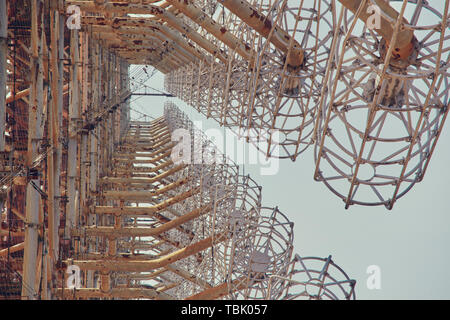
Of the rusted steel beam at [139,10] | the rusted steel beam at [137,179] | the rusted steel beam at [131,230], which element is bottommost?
the rusted steel beam at [131,230]

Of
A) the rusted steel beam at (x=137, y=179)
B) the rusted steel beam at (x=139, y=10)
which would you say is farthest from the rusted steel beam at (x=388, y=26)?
the rusted steel beam at (x=137, y=179)

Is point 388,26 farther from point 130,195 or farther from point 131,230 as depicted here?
point 130,195

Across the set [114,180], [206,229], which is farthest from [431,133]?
[114,180]

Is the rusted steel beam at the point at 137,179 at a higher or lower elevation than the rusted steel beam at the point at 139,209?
higher

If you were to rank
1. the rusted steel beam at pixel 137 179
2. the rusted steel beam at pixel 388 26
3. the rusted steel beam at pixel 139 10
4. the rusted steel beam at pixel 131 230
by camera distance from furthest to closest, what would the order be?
1. the rusted steel beam at pixel 137 179
2. the rusted steel beam at pixel 131 230
3. the rusted steel beam at pixel 139 10
4. the rusted steel beam at pixel 388 26

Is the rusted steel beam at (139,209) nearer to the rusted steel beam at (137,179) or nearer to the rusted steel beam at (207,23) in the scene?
the rusted steel beam at (137,179)

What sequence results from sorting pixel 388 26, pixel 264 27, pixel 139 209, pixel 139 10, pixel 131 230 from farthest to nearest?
pixel 139 209, pixel 131 230, pixel 139 10, pixel 264 27, pixel 388 26

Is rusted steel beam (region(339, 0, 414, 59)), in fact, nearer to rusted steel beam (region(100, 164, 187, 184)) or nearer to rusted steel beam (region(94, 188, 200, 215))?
rusted steel beam (region(94, 188, 200, 215))

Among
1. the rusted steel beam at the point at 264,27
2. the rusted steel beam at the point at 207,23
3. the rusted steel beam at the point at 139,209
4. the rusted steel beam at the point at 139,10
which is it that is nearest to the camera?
the rusted steel beam at the point at 264,27

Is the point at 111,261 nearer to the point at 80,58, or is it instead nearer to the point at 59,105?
the point at 59,105

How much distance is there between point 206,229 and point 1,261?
6239 millimetres

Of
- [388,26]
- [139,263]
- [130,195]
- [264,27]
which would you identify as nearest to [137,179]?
[130,195]

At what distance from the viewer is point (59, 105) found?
16344 mm

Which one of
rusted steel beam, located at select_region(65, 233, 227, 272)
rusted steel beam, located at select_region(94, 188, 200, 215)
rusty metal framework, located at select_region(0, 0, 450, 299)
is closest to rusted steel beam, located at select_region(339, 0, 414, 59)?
rusty metal framework, located at select_region(0, 0, 450, 299)
